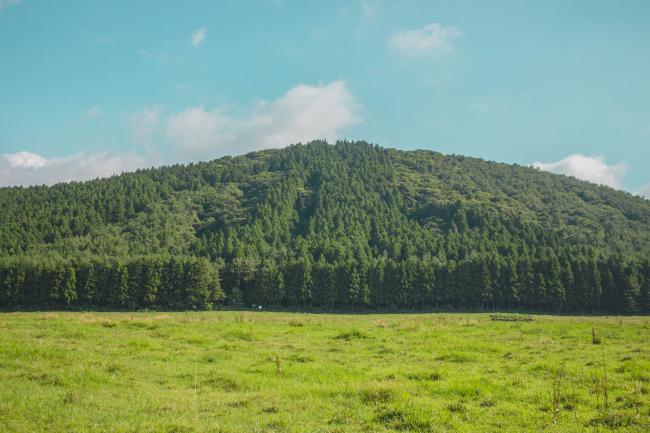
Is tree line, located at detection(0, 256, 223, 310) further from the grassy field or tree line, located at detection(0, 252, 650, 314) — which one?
the grassy field

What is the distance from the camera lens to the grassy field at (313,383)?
42.4ft

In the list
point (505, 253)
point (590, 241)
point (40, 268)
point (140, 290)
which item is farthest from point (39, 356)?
point (590, 241)

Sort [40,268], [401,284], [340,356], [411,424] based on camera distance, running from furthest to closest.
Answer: [401,284]
[40,268]
[340,356]
[411,424]

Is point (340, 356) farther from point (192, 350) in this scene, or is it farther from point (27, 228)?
point (27, 228)

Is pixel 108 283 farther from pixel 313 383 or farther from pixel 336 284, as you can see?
pixel 313 383

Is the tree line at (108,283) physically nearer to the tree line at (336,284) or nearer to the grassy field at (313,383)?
the tree line at (336,284)

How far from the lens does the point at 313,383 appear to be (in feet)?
60.2

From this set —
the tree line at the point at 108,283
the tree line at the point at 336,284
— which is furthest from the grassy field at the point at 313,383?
the tree line at the point at 336,284

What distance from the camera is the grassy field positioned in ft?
42.4

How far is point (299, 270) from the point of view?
125188 millimetres

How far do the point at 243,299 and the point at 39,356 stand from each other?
109m

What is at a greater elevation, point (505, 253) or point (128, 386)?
point (505, 253)

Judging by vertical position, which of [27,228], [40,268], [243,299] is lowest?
[243,299]

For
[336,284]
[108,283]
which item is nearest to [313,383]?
[108,283]
